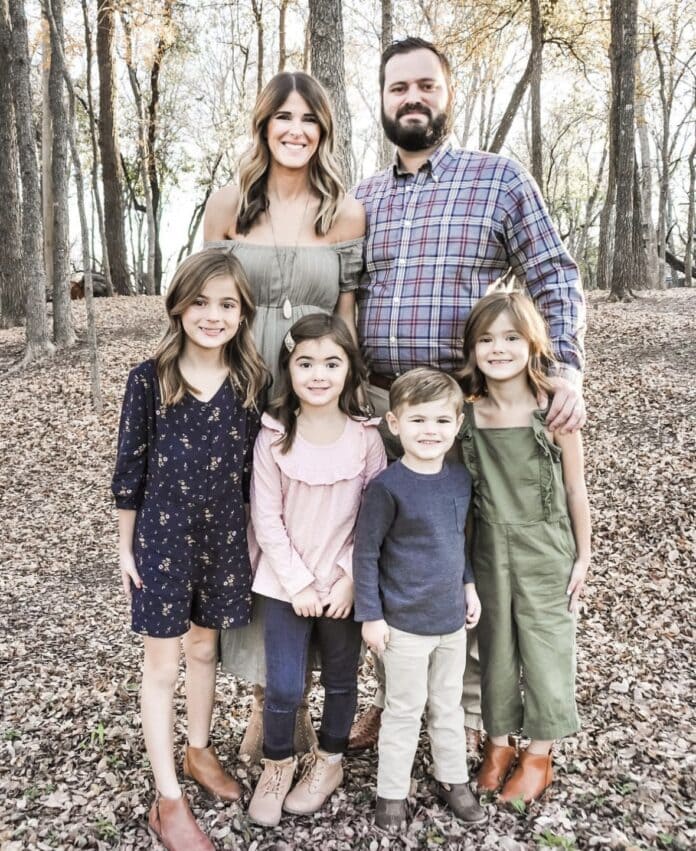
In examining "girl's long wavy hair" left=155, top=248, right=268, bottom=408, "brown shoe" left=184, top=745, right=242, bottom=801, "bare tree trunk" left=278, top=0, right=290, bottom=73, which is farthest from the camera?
"bare tree trunk" left=278, top=0, right=290, bottom=73

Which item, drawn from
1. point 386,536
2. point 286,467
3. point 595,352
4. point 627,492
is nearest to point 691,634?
point 627,492

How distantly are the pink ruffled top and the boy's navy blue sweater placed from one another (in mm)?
107

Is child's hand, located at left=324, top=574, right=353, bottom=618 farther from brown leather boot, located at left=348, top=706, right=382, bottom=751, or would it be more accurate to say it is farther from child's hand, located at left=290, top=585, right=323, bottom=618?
brown leather boot, located at left=348, top=706, right=382, bottom=751

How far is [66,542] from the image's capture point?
573 cm

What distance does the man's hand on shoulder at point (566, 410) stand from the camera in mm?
2502

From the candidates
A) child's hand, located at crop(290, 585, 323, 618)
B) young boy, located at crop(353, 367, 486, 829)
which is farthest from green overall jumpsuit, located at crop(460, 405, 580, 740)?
child's hand, located at crop(290, 585, 323, 618)

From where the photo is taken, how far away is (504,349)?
2480 millimetres

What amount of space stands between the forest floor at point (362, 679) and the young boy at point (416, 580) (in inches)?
13.4

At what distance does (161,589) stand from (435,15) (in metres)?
16.1

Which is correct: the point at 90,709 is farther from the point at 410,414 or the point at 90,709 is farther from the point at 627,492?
the point at 627,492

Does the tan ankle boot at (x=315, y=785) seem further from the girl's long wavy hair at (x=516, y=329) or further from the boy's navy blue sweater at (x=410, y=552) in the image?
the girl's long wavy hair at (x=516, y=329)

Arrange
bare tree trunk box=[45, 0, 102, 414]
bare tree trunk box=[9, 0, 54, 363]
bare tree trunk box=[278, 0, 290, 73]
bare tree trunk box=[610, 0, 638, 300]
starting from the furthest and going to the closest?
bare tree trunk box=[278, 0, 290, 73] → bare tree trunk box=[610, 0, 638, 300] → bare tree trunk box=[9, 0, 54, 363] → bare tree trunk box=[45, 0, 102, 414]

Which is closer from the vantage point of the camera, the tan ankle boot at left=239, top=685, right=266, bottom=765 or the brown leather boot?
the tan ankle boot at left=239, top=685, right=266, bottom=765

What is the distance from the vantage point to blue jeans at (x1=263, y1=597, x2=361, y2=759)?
253 centimetres
